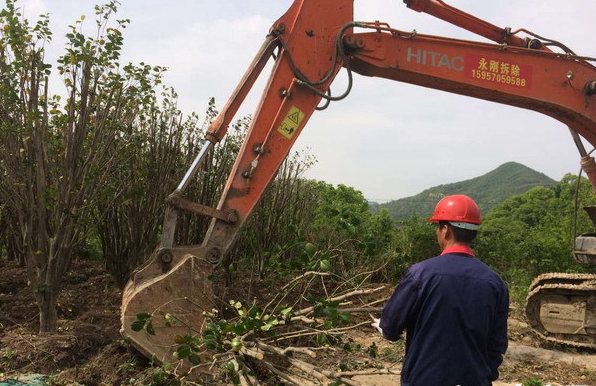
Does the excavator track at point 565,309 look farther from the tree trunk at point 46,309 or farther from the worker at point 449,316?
the tree trunk at point 46,309

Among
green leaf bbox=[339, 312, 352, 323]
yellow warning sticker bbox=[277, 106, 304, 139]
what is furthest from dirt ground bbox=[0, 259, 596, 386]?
yellow warning sticker bbox=[277, 106, 304, 139]

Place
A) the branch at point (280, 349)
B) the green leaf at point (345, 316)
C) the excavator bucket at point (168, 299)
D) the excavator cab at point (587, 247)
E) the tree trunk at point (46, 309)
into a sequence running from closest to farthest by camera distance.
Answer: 1. the green leaf at point (345, 316)
2. the branch at point (280, 349)
3. the excavator bucket at point (168, 299)
4. the tree trunk at point (46, 309)
5. the excavator cab at point (587, 247)

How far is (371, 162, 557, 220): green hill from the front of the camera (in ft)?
198

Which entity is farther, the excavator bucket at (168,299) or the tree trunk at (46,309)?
the tree trunk at (46,309)

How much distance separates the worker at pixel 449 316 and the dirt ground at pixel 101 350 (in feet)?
4.02

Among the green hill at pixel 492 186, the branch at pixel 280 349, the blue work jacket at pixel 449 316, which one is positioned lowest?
the branch at pixel 280 349

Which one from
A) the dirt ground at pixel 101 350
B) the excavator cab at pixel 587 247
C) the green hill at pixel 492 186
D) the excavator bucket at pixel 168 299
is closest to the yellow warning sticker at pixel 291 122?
the excavator bucket at pixel 168 299

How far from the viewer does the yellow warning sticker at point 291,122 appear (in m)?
5.19

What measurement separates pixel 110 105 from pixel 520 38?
4258mm

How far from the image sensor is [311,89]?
530cm

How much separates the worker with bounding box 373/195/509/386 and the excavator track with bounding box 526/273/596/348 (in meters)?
5.19

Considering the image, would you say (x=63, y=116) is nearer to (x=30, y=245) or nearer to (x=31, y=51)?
(x=31, y=51)

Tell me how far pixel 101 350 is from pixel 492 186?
69.9 metres

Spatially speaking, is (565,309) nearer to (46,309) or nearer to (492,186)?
(46,309)
